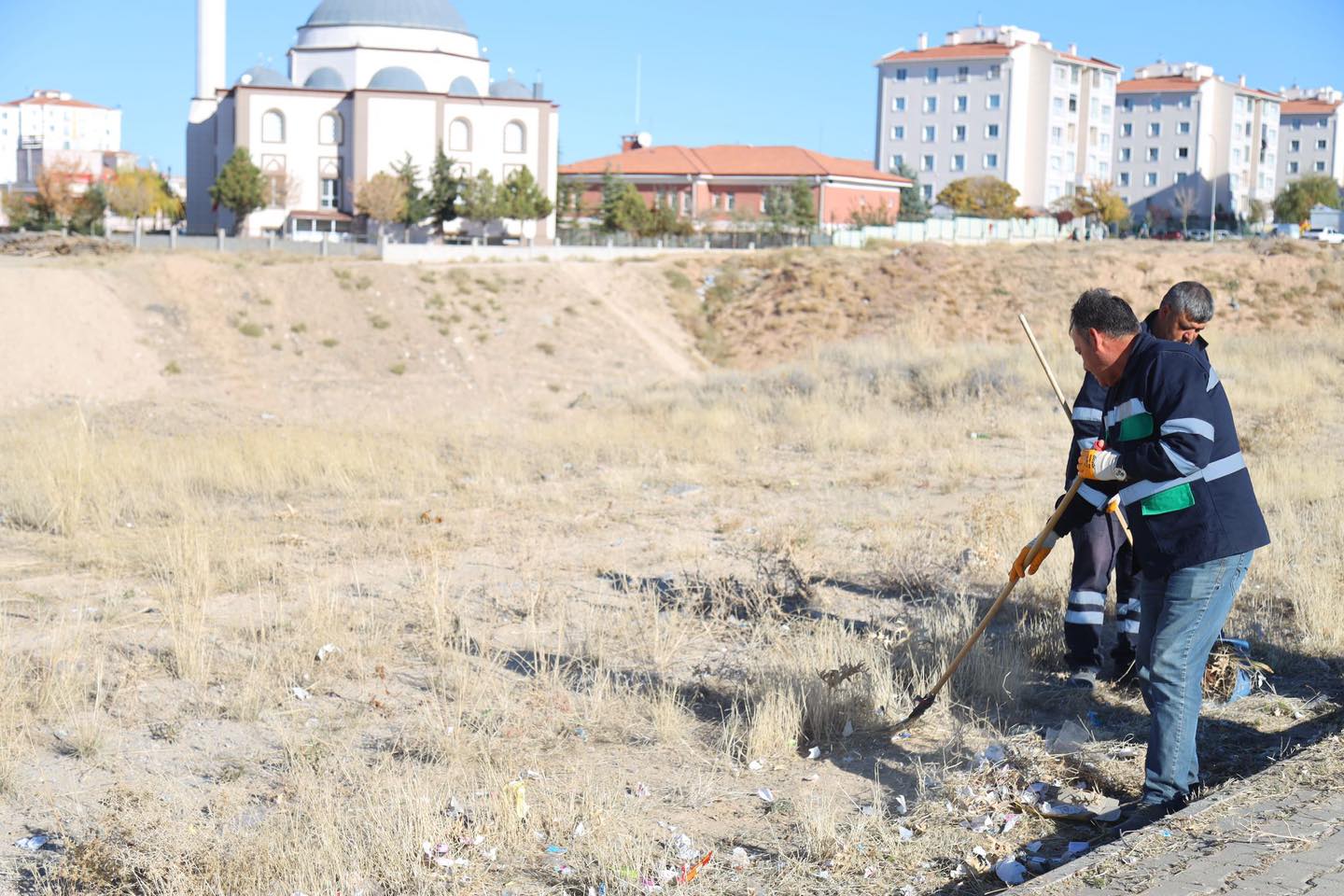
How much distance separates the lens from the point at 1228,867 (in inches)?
141

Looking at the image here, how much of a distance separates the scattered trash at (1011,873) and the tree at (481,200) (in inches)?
Result: 2278

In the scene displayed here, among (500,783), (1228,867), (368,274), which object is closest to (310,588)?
(500,783)

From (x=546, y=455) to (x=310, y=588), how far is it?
632 centimetres

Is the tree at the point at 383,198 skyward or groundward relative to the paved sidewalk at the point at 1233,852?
skyward

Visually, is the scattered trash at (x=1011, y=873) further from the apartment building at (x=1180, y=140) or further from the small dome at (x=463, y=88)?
the apartment building at (x=1180, y=140)

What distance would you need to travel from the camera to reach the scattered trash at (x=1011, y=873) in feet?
12.8

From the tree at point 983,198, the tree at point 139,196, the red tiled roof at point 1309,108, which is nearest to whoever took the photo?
the tree at point 139,196

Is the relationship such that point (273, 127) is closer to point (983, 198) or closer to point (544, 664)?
point (983, 198)

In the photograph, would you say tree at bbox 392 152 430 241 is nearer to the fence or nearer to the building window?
the building window

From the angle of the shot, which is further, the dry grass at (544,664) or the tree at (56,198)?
the tree at (56,198)

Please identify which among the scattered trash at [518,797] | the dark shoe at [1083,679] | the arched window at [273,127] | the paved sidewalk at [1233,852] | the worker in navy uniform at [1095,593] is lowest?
the scattered trash at [518,797]

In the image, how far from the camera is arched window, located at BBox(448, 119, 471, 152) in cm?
6506

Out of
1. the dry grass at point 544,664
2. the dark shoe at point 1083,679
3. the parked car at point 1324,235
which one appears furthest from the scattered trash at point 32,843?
the parked car at point 1324,235

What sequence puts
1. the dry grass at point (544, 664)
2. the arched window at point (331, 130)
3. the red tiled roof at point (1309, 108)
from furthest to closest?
the red tiled roof at point (1309, 108)
the arched window at point (331, 130)
the dry grass at point (544, 664)
